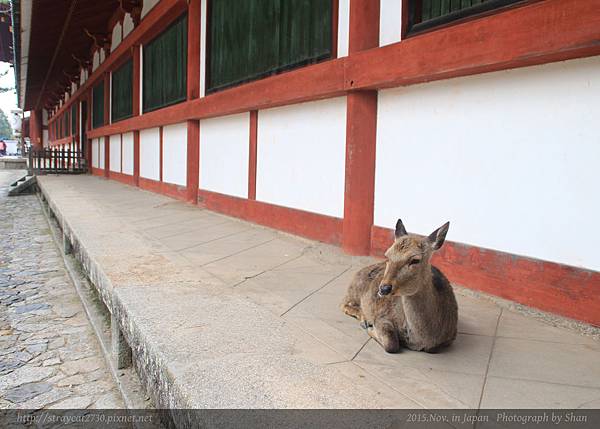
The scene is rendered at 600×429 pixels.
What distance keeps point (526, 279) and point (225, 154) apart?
5.61 meters

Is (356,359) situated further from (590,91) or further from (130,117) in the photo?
(130,117)

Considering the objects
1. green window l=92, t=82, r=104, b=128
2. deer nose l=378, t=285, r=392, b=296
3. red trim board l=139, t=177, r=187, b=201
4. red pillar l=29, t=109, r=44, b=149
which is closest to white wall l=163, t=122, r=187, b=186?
red trim board l=139, t=177, r=187, b=201

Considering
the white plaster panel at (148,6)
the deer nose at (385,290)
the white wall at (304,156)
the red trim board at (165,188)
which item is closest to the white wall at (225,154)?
the white wall at (304,156)

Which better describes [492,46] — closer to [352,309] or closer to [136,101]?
[352,309]

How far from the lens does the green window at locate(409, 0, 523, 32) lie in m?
3.69

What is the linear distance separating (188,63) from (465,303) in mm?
7348

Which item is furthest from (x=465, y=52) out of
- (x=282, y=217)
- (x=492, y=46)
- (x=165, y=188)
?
(x=165, y=188)

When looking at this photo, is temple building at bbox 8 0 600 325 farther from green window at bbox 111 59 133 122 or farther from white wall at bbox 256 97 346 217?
green window at bbox 111 59 133 122

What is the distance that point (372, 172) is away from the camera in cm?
483

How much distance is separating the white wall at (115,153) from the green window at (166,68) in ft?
13.9

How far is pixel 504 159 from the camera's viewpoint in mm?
3564

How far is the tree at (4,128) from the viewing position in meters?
114

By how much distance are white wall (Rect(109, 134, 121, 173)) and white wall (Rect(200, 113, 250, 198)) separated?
8669mm

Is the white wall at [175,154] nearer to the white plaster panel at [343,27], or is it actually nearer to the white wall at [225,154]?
the white wall at [225,154]
